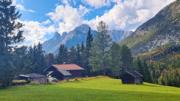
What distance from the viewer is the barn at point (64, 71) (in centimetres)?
13350

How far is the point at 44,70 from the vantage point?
142500mm

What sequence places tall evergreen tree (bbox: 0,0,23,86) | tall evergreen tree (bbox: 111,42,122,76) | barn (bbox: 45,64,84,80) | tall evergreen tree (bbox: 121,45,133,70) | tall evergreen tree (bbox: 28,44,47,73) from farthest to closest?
1. tall evergreen tree (bbox: 28,44,47,73)
2. tall evergreen tree (bbox: 121,45,133,70)
3. barn (bbox: 45,64,84,80)
4. tall evergreen tree (bbox: 111,42,122,76)
5. tall evergreen tree (bbox: 0,0,23,86)

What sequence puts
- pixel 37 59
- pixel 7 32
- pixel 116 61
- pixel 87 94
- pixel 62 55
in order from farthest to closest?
pixel 62 55
pixel 37 59
pixel 116 61
pixel 7 32
pixel 87 94

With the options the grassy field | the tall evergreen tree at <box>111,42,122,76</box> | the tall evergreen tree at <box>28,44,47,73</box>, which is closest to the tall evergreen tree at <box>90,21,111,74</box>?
the tall evergreen tree at <box>111,42,122,76</box>

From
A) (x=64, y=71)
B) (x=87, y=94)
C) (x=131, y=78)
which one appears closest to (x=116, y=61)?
(x=64, y=71)

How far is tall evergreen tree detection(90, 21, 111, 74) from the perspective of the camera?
134000 mm

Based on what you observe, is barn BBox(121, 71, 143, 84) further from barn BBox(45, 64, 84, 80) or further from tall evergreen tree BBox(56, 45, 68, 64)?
tall evergreen tree BBox(56, 45, 68, 64)

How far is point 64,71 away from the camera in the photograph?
443 feet

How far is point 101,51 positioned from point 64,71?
1547 cm

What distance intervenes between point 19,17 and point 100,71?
4888 centimetres

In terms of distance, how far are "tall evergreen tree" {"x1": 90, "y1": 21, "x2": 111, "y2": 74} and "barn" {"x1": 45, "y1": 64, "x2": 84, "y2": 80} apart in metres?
8.24

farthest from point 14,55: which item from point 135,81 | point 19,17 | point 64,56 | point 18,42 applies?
point 64,56

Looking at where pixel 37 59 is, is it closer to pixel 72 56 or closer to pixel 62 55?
pixel 62 55

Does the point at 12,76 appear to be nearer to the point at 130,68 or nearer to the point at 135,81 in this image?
the point at 135,81
